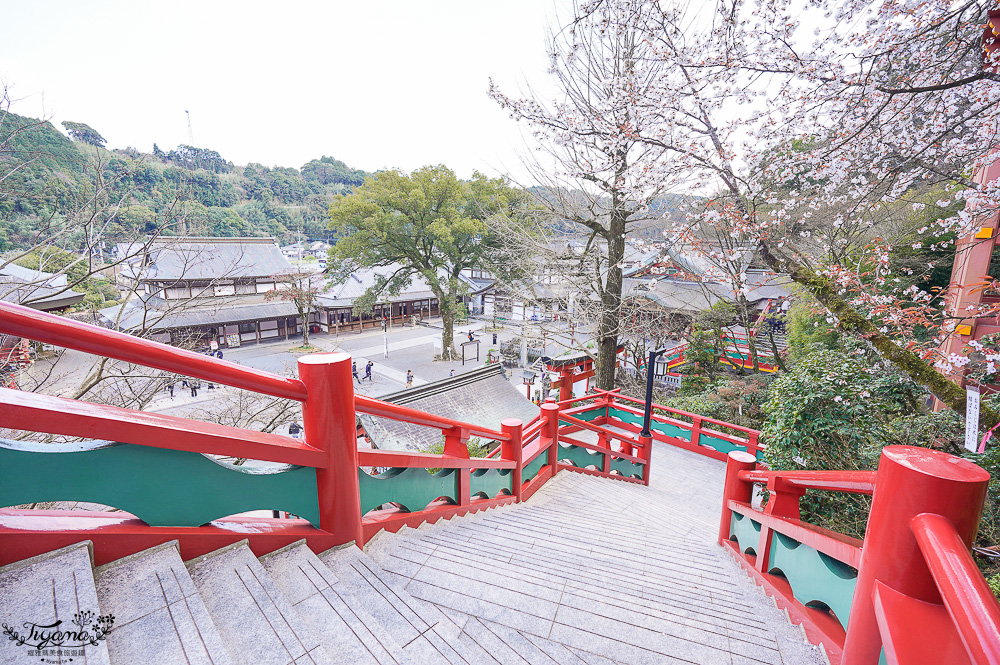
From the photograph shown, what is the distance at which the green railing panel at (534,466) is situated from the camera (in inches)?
186

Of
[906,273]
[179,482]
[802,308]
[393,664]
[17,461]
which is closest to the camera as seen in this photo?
[17,461]

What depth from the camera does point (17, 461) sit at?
1.23 m

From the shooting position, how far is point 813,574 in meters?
2.00

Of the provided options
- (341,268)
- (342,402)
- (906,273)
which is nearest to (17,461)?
(342,402)

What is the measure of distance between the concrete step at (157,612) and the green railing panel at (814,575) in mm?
2214

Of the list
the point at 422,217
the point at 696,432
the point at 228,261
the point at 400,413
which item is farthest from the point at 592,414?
the point at 228,261

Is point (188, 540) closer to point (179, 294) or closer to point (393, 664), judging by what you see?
point (393, 664)

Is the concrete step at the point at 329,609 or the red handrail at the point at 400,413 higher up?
the red handrail at the point at 400,413

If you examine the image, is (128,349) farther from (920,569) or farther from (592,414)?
(592,414)

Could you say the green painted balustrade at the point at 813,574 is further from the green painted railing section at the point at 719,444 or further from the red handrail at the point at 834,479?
the green painted railing section at the point at 719,444

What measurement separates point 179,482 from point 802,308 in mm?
13145

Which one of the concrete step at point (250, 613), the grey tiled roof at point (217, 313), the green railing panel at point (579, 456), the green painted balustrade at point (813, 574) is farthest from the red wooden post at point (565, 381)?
the grey tiled roof at point (217, 313)

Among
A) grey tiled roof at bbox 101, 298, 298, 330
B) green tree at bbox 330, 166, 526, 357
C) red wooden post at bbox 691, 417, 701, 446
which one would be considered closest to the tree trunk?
red wooden post at bbox 691, 417, 701, 446

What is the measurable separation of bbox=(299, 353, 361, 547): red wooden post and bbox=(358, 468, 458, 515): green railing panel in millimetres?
222
